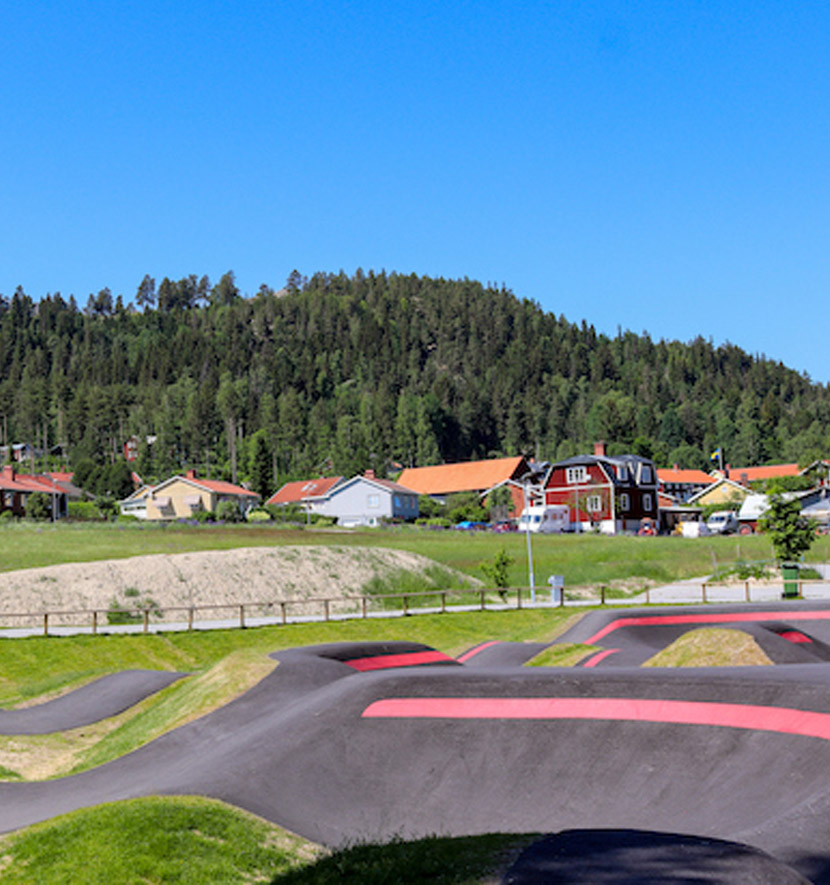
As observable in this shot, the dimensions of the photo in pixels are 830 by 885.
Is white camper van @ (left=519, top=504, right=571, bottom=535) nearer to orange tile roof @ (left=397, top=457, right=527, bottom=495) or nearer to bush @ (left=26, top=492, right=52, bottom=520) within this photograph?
orange tile roof @ (left=397, top=457, right=527, bottom=495)

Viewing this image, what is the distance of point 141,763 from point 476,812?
22.2 feet

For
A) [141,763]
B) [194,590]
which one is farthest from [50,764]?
[194,590]

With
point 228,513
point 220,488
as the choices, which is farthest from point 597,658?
point 220,488

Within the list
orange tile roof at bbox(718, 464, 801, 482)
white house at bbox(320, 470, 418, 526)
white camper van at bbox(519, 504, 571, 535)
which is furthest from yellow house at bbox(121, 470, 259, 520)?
orange tile roof at bbox(718, 464, 801, 482)

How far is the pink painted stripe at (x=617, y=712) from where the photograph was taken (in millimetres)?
11475

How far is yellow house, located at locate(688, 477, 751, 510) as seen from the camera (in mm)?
118438

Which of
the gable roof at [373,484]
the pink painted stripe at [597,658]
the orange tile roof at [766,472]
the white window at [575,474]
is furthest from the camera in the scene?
the orange tile roof at [766,472]

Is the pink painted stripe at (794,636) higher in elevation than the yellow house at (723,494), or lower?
lower

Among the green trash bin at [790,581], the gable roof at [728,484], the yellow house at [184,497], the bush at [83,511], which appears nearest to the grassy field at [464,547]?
the green trash bin at [790,581]

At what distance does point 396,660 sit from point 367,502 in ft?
320

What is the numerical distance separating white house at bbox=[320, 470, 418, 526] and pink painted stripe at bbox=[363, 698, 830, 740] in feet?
335

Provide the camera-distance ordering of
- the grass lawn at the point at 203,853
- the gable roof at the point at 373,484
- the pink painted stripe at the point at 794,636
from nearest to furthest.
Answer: the grass lawn at the point at 203,853 < the pink painted stripe at the point at 794,636 < the gable roof at the point at 373,484

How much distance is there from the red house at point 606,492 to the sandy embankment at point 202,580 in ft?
166

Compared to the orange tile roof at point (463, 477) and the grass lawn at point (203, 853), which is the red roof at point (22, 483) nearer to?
the orange tile roof at point (463, 477)
